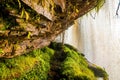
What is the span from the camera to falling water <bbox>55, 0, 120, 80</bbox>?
7344 millimetres

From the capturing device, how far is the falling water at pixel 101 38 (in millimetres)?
7344

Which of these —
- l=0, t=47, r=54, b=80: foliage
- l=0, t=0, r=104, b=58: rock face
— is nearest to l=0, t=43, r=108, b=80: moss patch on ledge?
l=0, t=47, r=54, b=80: foliage

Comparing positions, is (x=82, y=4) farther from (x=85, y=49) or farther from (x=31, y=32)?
(x=85, y=49)

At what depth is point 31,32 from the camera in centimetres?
283

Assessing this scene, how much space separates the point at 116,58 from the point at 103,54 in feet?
1.43

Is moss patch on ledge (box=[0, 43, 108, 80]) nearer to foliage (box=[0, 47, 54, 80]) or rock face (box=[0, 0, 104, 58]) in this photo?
foliage (box=[0, 47, 54, 80])

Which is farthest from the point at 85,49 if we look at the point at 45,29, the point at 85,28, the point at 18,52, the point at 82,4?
the point at 18,52

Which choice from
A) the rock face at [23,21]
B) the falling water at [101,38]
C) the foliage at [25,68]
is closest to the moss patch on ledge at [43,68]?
the foliage at [25,68]

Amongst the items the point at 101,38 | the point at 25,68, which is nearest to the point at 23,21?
the point at 25,68

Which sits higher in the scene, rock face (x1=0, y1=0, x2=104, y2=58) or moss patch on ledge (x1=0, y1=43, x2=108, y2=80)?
rock face (x1=0, y1=0, x2=104, y2=58)

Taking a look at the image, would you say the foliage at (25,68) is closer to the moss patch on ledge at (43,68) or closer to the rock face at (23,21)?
the moss patch on ledge at (43,68)

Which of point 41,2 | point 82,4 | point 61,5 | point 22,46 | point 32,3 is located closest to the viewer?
point 32,3

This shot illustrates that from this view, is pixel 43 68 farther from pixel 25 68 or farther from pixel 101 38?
pixel 101 38

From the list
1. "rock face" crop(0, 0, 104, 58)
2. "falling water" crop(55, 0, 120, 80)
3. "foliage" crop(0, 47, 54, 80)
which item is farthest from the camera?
"falling water" crop(55, 0, 120, 80)
